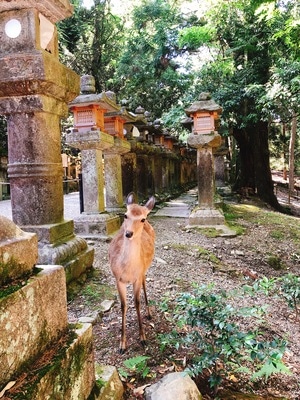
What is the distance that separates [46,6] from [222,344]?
11.2ft

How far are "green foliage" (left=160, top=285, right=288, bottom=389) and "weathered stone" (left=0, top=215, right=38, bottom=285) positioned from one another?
123 centimetres

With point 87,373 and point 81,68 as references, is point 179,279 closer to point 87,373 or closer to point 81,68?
point 87,373

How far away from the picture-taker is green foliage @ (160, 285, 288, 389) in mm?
2109

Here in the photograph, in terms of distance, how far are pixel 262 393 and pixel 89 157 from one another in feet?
15.7

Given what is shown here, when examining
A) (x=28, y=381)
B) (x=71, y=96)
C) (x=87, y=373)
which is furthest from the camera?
(x=71, y=96)

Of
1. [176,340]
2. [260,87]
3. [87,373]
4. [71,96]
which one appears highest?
[260,87]

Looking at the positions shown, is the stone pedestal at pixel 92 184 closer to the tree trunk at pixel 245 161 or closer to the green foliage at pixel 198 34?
the green foliage at pixel 198 34

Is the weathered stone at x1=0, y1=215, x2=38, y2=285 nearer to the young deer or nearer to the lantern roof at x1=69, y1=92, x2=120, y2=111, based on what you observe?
the young deer

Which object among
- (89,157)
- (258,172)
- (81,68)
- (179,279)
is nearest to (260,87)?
(258,172)

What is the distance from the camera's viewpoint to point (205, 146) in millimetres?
8102

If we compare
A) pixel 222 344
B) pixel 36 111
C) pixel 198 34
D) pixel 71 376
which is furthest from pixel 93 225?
pixel 198 34

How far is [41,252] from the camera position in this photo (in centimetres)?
355

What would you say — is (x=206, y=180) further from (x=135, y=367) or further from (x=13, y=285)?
(x=13, y=285)

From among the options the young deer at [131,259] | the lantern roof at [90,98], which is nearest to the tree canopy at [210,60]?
the lantern roof at [90,98]
